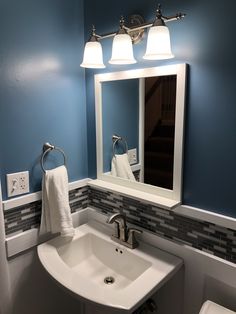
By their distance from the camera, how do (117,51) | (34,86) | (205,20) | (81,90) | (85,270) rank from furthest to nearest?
1. (81,90)
2. (85,270)
3. (34,86)
4. (117,51)
5. (205,20)

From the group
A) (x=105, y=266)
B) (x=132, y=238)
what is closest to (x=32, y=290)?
(x=105, y=266)

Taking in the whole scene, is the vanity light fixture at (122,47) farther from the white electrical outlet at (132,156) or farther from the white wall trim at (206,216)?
the white wall trim at (206,216)

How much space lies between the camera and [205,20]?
1042 mm

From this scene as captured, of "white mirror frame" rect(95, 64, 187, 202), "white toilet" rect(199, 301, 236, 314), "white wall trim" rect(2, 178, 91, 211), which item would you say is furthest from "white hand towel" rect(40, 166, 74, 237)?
"white toilet" rect(199, 301, 236, 314)

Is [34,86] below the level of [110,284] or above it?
above

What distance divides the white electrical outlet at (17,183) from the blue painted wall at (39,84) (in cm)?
3

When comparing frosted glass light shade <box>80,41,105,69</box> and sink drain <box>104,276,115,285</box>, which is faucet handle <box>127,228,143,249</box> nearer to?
sink drain <box>104,276,115,285</box>

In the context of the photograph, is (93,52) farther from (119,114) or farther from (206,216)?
(206,216)

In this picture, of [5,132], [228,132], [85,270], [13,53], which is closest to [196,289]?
[85,270]

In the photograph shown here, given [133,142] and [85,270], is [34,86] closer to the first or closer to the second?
[133,142]

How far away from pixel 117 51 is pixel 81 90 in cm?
43

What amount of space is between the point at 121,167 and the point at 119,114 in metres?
0.30

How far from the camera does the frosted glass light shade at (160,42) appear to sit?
1068mm

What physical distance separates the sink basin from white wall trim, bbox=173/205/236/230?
0.78ft
